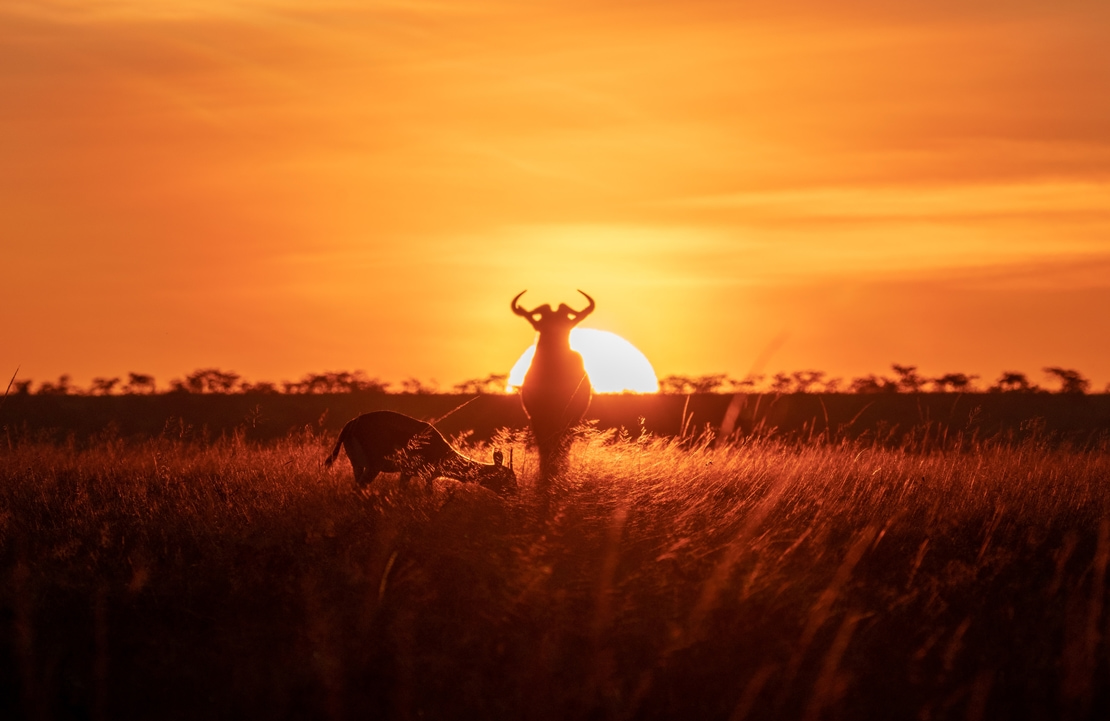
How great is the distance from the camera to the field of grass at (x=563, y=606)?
7.36m

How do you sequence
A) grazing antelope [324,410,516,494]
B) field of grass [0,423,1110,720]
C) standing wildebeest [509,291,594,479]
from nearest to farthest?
field of grass [0,423,1110,720]
grazing antelope [324,410,516,494]
standing wildebeest [509,291,594,479]

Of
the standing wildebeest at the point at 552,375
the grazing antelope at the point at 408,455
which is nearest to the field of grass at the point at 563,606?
the grazing antelope at the point at 408,455

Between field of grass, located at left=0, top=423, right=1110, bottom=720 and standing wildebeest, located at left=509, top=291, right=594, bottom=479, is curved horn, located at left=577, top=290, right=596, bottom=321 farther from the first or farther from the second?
field of grass, located at left=0, top=423, right=1110, bottom=720

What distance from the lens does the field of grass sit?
7.36 meters

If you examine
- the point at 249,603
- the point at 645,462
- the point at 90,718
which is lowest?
the point at 90,718

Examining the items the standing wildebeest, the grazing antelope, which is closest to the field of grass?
the grazing antelope

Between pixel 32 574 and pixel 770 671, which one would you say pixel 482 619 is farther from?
pixel 32 574

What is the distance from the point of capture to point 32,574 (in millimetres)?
9039

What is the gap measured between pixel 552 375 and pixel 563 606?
571 cm

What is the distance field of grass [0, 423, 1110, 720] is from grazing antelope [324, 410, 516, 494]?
650mm

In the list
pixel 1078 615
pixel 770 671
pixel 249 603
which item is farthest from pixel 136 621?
pixel 1078 615

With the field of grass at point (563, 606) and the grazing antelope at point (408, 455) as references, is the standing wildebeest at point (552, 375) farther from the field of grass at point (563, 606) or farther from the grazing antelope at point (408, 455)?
the field of grass at point (563, 606)

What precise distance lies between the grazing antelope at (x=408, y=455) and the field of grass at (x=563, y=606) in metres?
0.65

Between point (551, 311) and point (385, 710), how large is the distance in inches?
274
